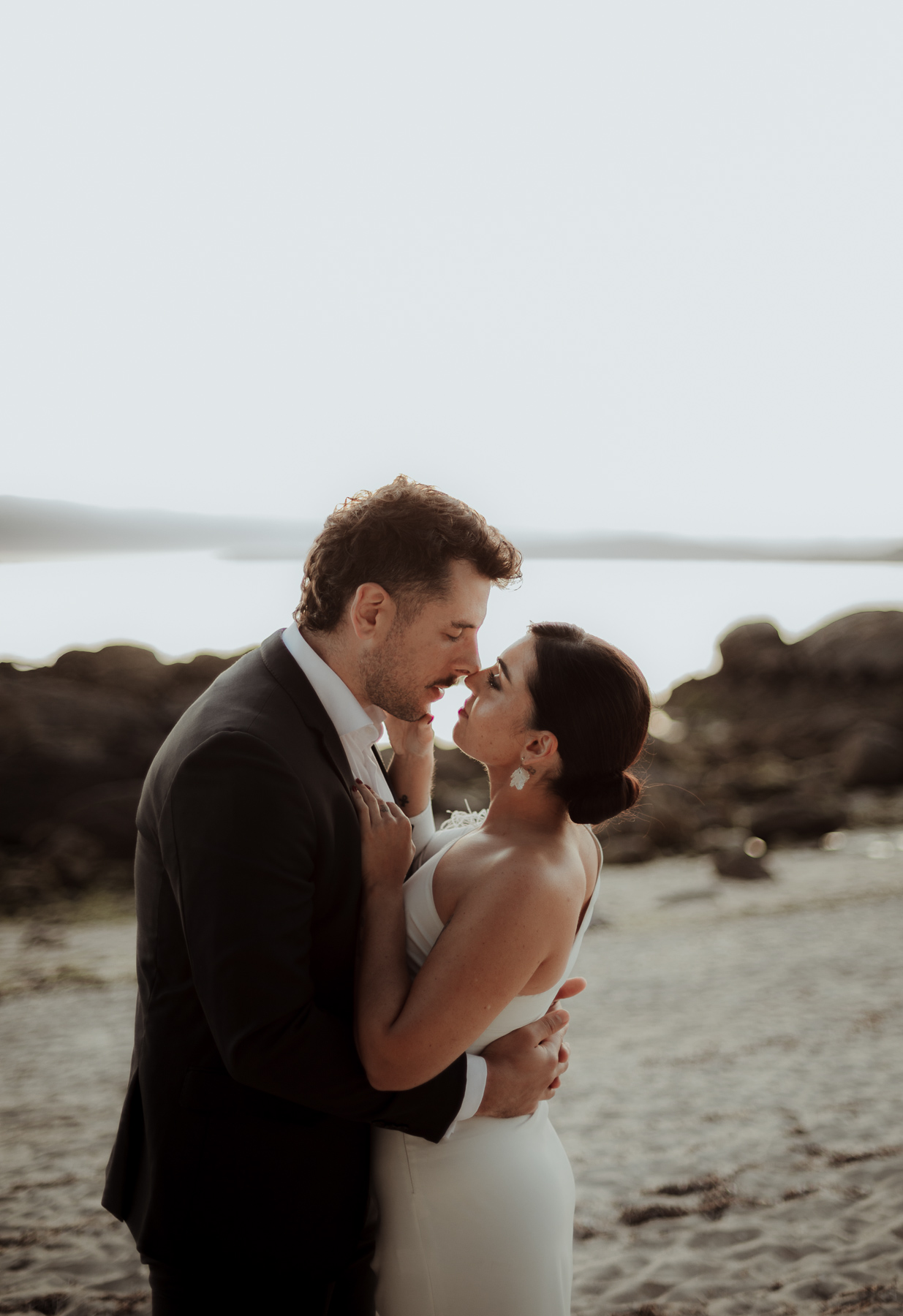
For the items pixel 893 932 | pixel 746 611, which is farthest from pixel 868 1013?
pixel 746 611

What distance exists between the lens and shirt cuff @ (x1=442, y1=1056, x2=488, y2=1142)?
2397 mm

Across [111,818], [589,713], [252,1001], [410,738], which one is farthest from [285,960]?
[111,818]

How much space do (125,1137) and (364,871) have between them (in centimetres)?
85

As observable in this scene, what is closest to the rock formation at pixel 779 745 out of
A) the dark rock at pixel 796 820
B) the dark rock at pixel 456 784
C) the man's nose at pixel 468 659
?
the dark rock at pixel 796 820

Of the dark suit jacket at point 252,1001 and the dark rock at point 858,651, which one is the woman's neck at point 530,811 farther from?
the dark rock at point 858,651

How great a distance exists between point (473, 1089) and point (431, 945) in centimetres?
33

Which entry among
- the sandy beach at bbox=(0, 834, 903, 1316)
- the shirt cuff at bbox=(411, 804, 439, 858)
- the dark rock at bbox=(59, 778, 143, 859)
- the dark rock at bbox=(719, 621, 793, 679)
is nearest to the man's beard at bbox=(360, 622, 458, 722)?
the shirt cuff at bbox=(411, 804, 439, 858)

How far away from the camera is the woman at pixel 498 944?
230 centimetres

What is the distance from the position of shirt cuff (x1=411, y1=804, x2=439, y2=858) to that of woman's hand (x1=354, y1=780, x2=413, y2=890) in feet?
1.66

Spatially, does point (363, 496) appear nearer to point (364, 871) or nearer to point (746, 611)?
point (364, 871)

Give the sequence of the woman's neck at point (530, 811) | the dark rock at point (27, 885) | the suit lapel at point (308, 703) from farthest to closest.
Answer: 1. the dark rock at point (27, 885)
2. the woman's neck at point (530, 811)
3. the suit lapel at point (308, 703)

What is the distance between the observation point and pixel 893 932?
13742mm

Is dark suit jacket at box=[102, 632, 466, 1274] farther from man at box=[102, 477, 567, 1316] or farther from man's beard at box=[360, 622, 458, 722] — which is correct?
man's beard at box=[360, 622, 458, 722]

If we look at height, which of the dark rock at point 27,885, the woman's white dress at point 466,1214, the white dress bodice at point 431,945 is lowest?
the dark rock at point 27,885
